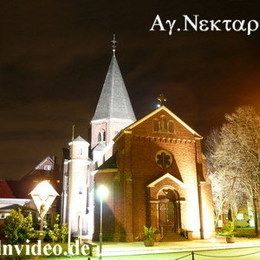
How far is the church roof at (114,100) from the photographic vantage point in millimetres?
50375

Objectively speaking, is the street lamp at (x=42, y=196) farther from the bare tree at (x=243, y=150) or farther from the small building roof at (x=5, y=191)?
the small building roof at (x=5, y=191)

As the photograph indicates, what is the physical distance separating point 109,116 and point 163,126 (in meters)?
16.5

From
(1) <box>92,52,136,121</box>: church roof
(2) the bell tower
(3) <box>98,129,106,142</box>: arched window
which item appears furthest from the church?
(1) <box>92,52,136,121</box>: church roof

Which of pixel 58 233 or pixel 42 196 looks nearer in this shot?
pixel 42 196

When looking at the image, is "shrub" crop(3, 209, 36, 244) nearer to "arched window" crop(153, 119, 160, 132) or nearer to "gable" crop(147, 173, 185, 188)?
"gable" crop(147, 173, 185, 188)

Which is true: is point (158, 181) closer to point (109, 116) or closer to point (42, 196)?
point (42, 196)

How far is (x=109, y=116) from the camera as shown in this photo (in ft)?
163

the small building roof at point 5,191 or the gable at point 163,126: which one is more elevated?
the gable at point 163,126

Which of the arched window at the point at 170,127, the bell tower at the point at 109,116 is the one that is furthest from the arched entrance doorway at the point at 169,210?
the bell tower at the point at 109,116

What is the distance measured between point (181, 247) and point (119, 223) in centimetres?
771

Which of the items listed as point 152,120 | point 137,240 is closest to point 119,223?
point 137,240

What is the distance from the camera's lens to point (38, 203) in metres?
14.0

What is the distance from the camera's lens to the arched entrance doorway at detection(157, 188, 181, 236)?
32000mm

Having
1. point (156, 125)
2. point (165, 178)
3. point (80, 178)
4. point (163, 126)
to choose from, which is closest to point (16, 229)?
point (165, 178)
